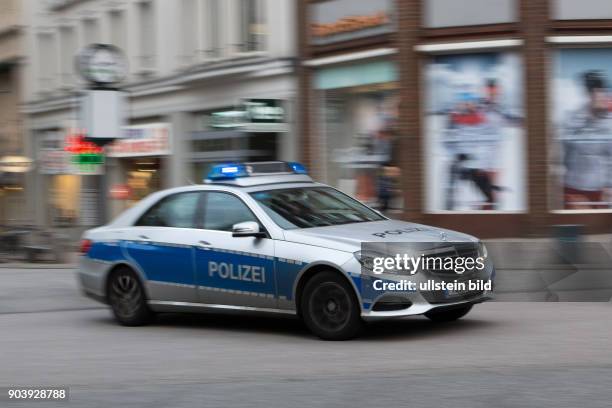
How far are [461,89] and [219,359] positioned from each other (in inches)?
474

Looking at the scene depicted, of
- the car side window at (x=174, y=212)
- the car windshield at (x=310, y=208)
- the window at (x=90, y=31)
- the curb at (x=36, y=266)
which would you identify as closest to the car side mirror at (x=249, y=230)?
the car windshield at (x=310, y=208)

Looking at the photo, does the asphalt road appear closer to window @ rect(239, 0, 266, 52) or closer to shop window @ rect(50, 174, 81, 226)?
window @ rect(239, 0, 266, 52)

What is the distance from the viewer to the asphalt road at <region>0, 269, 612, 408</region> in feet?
23.1

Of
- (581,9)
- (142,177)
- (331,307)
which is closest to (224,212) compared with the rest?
(331,307)

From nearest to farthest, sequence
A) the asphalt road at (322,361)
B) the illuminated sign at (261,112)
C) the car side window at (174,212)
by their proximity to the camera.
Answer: the asphalt road at (322,361) → the car side window at (174,212) → the illuminated sign at (261,112)

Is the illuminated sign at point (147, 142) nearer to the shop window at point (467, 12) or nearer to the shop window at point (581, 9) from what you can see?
the shop window at point (467, 12)

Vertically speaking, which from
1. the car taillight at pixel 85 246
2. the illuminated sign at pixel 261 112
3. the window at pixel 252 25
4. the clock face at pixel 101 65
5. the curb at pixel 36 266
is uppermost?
the window at pixel 252 25

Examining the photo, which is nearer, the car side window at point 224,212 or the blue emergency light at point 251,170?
the car side window at point 224,212

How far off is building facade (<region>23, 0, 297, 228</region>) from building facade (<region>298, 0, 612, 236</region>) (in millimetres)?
3652

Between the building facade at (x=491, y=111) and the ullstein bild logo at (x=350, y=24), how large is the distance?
0.13 feet

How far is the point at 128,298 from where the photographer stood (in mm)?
11398

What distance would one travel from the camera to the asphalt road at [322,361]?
7055 millimetres

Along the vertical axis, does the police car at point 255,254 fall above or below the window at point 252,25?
below

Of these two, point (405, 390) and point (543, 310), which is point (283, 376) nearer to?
point (405, 390)
